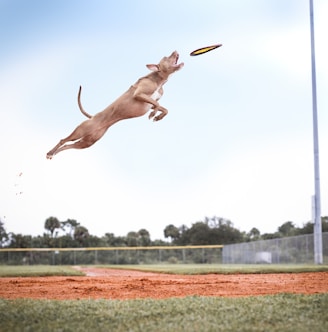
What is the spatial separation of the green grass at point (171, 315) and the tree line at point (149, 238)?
37102mm

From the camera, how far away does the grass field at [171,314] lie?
6.86 meters

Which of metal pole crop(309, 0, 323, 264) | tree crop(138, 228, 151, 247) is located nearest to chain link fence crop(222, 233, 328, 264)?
metal pole crop(309, 0, 323, 264)

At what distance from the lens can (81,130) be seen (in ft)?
32.4

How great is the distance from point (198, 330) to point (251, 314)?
49.3 inches

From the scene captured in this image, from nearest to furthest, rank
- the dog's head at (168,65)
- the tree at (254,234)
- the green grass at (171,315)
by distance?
the green grass at (171,315)
the dog's head at (168,65)
the tree at (254,234)

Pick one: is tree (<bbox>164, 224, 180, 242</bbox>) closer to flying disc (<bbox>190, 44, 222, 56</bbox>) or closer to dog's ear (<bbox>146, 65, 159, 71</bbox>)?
dog's ear (<bbox>146, 65, 159, 71</bbox>)

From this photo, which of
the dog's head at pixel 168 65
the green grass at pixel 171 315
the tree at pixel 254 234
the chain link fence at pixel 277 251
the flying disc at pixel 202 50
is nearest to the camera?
the green grass at pixel 171 315

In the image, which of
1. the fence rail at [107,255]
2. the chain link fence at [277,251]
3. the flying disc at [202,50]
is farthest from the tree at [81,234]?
the flying disc at [202,50]

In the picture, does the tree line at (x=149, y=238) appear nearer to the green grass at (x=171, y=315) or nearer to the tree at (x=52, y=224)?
the tree at (x=52, y=224)

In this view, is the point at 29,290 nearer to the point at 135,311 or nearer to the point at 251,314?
the point at 135,311

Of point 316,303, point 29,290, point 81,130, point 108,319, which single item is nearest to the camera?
point 108,319

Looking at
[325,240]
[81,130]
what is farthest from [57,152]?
[325,240]

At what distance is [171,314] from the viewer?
301 inches

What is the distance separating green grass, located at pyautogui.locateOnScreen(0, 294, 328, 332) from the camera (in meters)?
6.85
